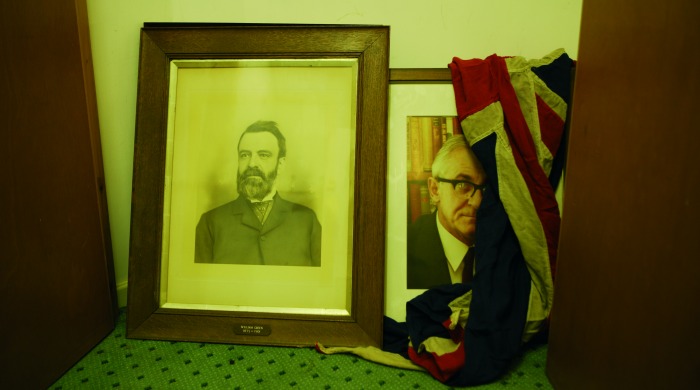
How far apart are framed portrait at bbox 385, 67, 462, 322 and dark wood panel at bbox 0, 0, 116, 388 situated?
0.76 m

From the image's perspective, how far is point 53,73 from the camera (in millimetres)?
937

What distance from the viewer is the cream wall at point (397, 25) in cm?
117

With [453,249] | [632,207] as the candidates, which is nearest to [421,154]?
[453,249]

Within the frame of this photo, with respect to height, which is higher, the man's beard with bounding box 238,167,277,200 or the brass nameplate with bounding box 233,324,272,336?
the man's beard with bounding box 238,167,277,200

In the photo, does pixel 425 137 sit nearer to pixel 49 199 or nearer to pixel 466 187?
pixel 466 187

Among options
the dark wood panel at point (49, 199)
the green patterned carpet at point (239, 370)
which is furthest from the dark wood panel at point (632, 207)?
the dark wood panel at point (49, 199)

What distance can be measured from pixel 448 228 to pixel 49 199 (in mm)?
954

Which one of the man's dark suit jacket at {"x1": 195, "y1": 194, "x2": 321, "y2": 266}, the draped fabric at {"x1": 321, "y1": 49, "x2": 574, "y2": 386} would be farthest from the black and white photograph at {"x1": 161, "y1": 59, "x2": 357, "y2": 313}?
the draped fabric at {"x1": 321, "y1": 49, "x2": 574, "y2": 386}

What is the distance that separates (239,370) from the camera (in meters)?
0.98

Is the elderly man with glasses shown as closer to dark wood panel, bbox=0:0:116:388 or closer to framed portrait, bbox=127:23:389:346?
framed portrait, bbox=127:23:389:346

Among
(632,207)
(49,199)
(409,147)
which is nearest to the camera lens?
(632,207)

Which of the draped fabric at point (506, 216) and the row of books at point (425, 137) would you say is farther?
the row of books at point (425, 137)

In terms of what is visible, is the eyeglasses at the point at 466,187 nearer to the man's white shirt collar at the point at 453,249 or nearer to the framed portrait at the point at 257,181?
the man's white shirt collar at the point at 453,249

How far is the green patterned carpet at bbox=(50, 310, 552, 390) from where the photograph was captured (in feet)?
3.06
